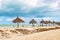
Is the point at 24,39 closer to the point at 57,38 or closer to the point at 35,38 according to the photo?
the point at 35,38

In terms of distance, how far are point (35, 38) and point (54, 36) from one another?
948 mm

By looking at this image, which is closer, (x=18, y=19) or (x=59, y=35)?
(x=59, y=35)

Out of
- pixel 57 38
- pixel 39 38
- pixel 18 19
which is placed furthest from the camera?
pixel 18 19

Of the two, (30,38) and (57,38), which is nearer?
(57,38)

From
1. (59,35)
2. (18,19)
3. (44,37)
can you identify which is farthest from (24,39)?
(18,19)

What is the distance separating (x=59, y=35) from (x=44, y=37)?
0.73 m

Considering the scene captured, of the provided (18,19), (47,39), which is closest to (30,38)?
(47,39)

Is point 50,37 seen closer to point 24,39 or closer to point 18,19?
point 24,39

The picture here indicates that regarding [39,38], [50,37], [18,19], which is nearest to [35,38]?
[39,38]

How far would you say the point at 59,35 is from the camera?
347 inches

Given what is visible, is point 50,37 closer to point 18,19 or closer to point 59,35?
point 59,35

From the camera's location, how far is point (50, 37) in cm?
880

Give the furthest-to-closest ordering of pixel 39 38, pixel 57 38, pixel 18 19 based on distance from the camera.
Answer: pixel 18 19, pixel 39 38, pixel 57 38

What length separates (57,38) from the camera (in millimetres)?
8453
